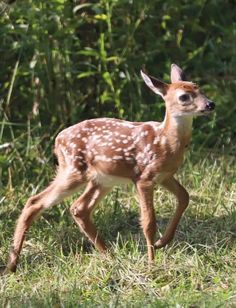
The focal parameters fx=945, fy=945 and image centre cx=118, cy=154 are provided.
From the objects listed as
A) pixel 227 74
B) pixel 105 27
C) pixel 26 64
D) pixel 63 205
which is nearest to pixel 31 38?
pixel 26 64

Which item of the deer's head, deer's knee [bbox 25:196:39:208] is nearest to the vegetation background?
deer's knee [bbox 25:196:39:208]

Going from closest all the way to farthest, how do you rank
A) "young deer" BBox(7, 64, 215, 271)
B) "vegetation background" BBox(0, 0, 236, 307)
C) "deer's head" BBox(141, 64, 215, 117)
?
"vegetation background" BBox(0, 0, 236, 307) → "deer's head" BBox(141, 64, 215, 117) → "young deer" BBox(7, 64, 215, 271)

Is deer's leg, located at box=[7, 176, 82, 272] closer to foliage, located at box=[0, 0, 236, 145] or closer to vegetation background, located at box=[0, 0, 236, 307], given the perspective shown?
vegetation background, located at box=[0, 0, 236, 307]

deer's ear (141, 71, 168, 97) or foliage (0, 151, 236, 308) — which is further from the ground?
deer's ear (141, 71, 168, 97)

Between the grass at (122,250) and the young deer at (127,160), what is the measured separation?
0.57 feet

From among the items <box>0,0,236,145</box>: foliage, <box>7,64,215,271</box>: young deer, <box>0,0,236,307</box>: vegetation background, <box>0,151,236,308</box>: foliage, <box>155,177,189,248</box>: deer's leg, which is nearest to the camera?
<box>0,151,236,308</box>: foliage

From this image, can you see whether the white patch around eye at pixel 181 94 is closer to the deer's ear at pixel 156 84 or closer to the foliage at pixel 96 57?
the deer's ear at pixel 156 84

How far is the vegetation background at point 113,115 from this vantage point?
21.3 feet

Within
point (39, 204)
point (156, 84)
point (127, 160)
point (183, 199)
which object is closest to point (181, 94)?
point (156, 84)

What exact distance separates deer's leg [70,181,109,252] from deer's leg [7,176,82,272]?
20 centimetres

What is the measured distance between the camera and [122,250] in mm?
6809

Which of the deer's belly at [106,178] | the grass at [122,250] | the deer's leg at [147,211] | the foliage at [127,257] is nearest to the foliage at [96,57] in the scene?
the grass at [122,250]

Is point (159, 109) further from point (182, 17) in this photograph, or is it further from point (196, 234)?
point (196, 234)

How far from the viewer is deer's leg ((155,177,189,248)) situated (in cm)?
694
